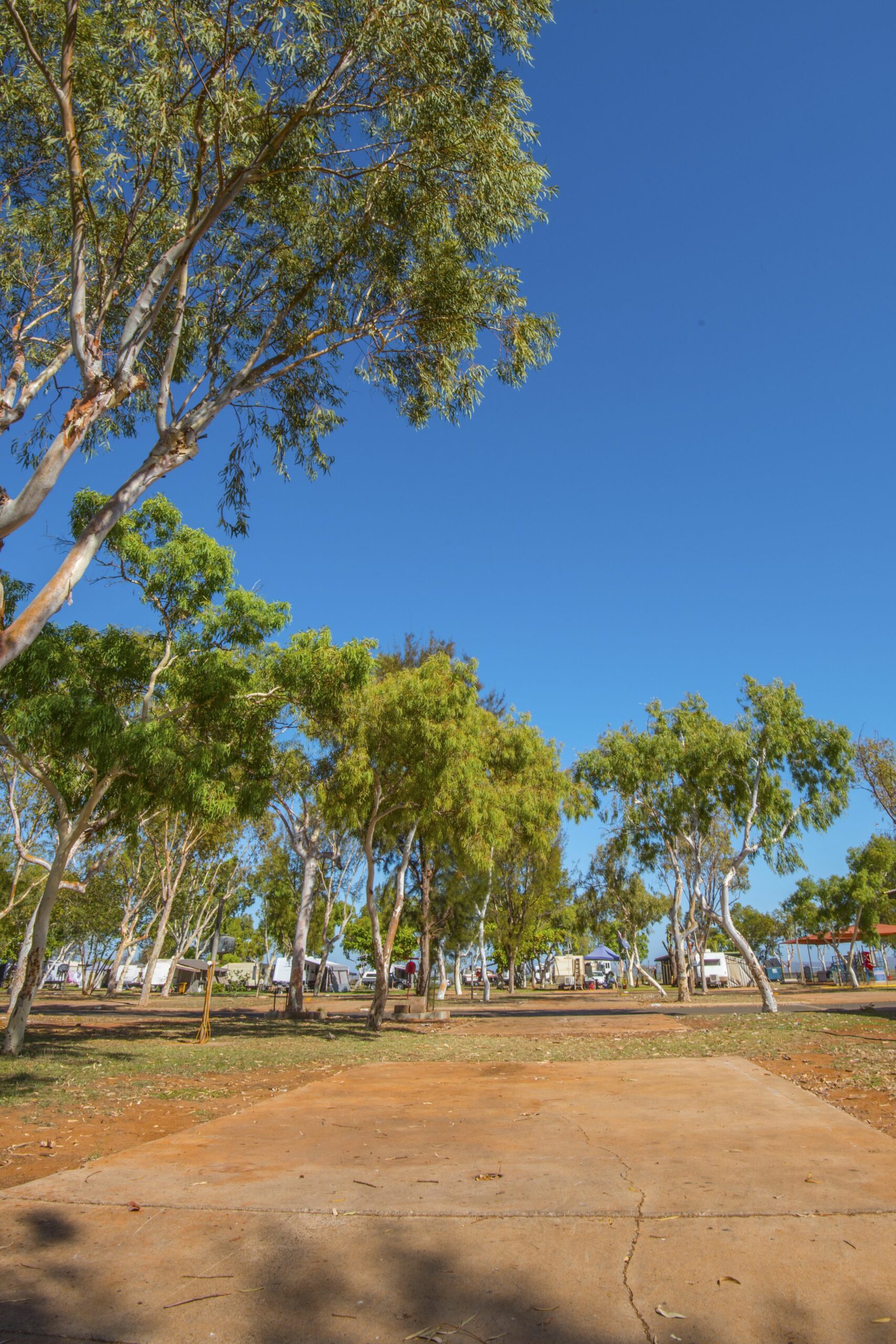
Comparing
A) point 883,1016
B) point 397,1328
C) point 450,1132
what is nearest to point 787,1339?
point 397,1328

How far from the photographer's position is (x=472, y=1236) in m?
3.66

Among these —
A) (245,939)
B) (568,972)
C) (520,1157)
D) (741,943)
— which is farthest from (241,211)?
(245,939)

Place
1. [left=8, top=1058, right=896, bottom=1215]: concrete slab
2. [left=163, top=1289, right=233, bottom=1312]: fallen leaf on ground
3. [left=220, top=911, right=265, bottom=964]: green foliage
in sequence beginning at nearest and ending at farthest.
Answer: [left=163, top=1289, right=233, bottom=1312]: fallen leaf on ground
[left=8, top=1058, right=896, bottom=1215]: concrete slab
[left=220, top=911, right=265, bottom=964]: green foliage

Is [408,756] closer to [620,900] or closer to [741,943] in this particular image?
[741,943]

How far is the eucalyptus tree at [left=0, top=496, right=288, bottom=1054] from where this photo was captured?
1103cm

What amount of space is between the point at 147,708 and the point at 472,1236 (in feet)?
32.8

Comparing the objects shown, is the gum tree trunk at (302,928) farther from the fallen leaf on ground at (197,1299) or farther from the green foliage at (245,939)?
the green foliage at (245,939)

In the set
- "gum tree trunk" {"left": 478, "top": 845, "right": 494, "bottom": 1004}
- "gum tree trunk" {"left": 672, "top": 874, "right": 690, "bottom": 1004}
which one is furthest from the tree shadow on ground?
"gum tree trunk" {"left": 478, "top": 845, "right": 494, "bottom": 1004}

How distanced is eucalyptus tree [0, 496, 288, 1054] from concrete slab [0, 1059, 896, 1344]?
6228mm

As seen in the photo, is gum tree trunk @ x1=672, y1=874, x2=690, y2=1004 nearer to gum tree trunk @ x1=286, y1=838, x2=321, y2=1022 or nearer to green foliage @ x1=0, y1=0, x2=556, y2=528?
gum tree trunk @ x1=286, y1=838, x2=321, y2=1022

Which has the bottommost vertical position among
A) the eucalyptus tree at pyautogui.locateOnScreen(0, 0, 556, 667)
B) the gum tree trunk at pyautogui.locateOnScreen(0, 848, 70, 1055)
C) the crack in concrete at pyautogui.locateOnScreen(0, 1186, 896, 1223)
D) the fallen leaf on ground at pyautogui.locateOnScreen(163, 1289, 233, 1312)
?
the fallen leaf on ground at pyautogui.locateOnScreen(163, 1289, 233, 1312)

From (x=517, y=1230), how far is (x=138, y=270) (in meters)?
11.5

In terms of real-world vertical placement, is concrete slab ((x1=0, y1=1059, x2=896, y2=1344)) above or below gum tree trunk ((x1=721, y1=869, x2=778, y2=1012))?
below

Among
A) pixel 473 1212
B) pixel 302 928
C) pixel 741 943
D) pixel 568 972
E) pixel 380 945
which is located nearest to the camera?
pixel 473 1212
